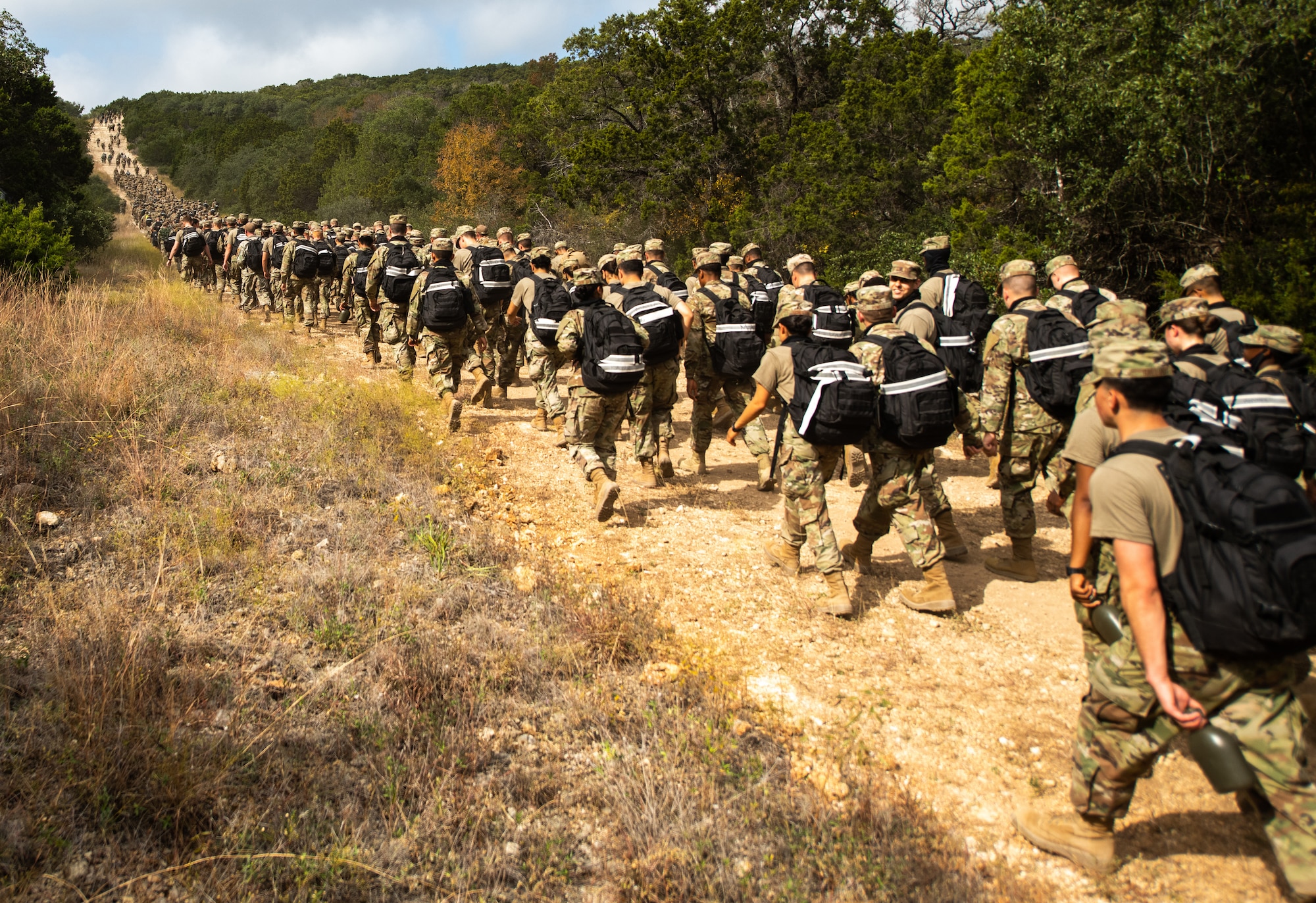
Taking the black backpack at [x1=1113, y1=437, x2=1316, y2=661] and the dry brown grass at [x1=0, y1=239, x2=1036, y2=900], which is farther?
the dry brown grass at [x1=0, y1=239, x2=1036, y2=900]

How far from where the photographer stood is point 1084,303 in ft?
21.2

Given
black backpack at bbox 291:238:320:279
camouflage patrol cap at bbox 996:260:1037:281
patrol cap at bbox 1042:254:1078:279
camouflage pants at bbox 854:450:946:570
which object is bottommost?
camouflage pants at bbox 854:450:946:570

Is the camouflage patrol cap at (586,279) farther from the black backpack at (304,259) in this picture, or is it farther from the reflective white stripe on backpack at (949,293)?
the black backpack at (304,259)

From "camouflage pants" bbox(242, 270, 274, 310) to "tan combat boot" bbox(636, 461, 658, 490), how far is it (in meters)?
11.7

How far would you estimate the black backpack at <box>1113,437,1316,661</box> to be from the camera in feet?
8.10

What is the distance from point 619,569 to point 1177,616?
12.7ft

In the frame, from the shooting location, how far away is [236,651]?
4.39 metres

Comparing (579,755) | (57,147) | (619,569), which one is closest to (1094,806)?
(579,755)

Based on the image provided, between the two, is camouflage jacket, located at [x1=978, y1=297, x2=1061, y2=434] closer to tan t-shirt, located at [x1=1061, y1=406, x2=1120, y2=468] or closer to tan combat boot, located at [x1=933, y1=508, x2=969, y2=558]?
tan combat boot, located at [x1=933, y1=508, x2=969, y2=558]

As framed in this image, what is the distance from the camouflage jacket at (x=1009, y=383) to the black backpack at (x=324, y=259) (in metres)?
12.3

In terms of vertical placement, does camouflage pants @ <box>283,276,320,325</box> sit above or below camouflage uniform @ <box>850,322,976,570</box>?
above

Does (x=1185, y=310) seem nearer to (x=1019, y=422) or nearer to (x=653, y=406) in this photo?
(x=1019, y=422)

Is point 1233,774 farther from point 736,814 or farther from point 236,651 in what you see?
point 236,651

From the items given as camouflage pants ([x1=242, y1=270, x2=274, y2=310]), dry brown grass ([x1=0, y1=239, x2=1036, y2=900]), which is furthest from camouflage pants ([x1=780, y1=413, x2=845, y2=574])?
camouflage pants ([x1=242, y1=270, x2=274, y2=310])
